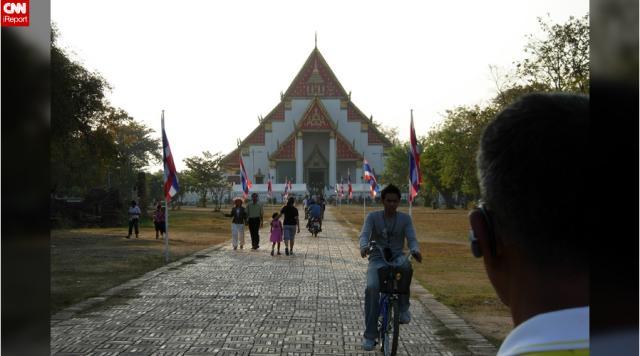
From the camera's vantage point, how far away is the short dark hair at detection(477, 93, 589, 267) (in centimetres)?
106

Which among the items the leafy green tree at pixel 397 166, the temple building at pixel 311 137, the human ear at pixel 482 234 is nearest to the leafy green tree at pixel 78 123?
the human ear at pixel 482 234

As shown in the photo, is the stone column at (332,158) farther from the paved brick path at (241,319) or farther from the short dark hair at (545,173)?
the short dark hair at (545,173)

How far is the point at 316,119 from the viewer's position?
72312 millimetres

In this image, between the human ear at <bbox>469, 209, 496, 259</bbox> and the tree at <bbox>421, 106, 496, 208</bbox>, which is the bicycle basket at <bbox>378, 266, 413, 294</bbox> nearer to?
the human ear at <bbox>469, 209, 496, 259</bbox>

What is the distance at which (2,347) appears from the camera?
2.17 metres

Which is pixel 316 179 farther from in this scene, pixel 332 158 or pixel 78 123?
pixel 78 123

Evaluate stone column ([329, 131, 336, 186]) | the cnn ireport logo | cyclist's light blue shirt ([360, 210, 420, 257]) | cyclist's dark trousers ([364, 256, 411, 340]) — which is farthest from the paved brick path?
stone column ([329, 131, 336, 186])

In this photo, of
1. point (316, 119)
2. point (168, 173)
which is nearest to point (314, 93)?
point (316, 119)

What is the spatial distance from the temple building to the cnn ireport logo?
7247 centimetres

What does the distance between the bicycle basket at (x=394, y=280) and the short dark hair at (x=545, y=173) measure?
16.4 ft

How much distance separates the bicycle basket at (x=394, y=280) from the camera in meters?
6.09

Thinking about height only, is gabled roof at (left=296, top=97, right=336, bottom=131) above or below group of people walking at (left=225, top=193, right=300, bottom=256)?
above

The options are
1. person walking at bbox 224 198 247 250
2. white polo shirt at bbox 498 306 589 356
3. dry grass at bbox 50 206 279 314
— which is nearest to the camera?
white polo shirt at bbox 498 306 589 356

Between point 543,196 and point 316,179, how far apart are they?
75.6m
